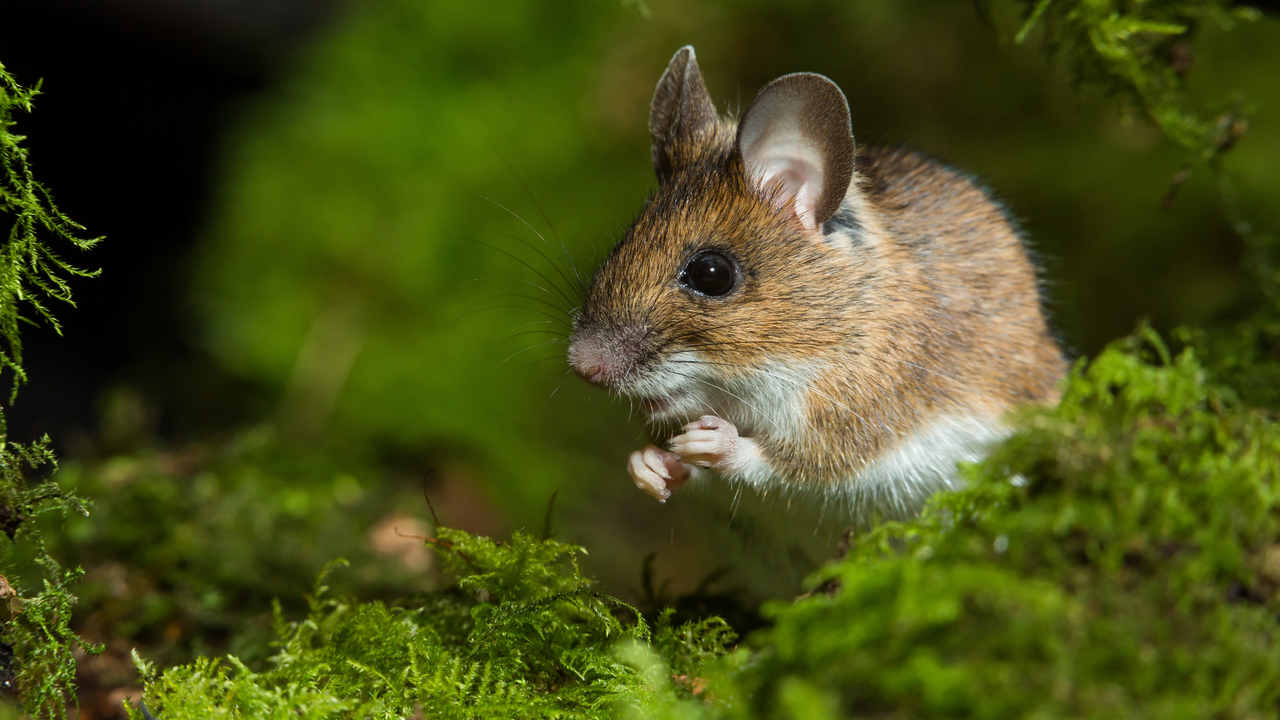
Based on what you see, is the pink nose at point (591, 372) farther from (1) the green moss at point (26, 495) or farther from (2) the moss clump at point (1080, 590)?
(1) the green moss at point (26, 495)

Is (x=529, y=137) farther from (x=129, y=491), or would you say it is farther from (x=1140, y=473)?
(x=1140, y=473)

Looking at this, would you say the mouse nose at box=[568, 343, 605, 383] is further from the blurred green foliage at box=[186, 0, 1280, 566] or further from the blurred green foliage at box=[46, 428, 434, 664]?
the blurred green foliage at box=[186, 0, 1280, 566]

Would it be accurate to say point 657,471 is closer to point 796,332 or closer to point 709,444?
point 709,444

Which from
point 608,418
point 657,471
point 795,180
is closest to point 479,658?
point 657,471

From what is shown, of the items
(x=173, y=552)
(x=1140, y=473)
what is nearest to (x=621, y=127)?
(x=173, y=552)

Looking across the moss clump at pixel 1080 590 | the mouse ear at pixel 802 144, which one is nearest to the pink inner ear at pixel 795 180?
the mouse ear at pixel 802 144
